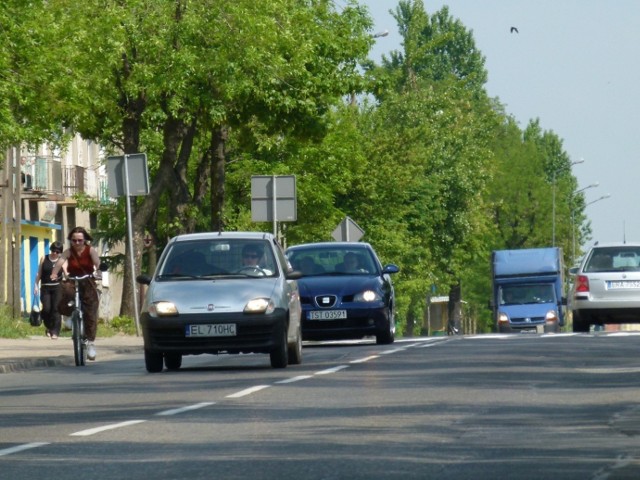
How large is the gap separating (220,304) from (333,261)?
28.5 feet

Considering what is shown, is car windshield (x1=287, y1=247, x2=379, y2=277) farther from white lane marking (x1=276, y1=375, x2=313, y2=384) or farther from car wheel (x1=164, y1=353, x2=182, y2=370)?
white lane marking (x1=276, y1=375, x2=313, y2=384)

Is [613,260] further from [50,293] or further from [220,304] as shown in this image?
[220,304]

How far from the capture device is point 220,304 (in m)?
22.4

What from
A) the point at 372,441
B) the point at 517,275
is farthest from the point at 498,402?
the point at 517,275

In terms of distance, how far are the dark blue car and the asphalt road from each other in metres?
5.31

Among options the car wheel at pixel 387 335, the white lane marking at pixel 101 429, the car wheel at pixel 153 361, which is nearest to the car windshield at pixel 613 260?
the car wheel at pixel 387 335

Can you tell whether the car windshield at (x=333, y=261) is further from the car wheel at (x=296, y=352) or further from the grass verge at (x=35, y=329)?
the grass verge at (x=35, y=329)

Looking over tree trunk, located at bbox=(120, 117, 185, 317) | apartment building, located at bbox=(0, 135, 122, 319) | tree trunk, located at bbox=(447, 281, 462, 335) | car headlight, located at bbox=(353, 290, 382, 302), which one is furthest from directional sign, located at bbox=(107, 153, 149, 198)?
tree trunk, located at bbox=(447, 281, 462, 335)

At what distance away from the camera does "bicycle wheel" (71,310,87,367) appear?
83.6ft

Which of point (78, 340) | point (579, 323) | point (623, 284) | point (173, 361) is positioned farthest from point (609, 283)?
point (173, 361)

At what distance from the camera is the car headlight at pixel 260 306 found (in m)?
22.4

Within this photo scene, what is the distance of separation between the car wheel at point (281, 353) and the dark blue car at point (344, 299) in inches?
266

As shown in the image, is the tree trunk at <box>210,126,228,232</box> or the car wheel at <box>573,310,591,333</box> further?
the tree trunk at <box>210,126,228,232</box>

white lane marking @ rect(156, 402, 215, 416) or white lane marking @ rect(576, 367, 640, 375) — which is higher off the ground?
white lane marking @ rect(156, 402, 215, 416)
